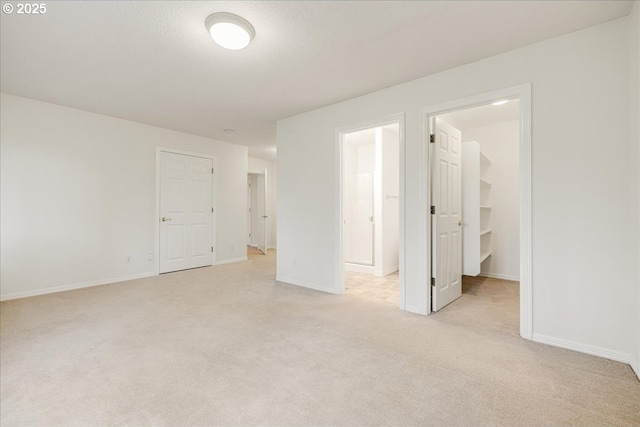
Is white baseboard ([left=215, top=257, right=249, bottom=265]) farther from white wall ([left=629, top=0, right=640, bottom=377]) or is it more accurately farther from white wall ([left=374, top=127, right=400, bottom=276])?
white wall ([left=629, top=0, right=640, bottom=377])

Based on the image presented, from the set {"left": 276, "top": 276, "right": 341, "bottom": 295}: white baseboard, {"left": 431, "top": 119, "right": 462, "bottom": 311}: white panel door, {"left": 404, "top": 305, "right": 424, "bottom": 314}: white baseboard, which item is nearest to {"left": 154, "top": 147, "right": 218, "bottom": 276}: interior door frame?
{"left": 276, "top": 276, "right": 341, "bottom": 295}: white baseboard

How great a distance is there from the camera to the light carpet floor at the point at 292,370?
5.03 feet

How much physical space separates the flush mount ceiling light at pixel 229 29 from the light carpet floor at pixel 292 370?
7.83 feet

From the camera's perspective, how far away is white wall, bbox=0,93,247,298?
11.6 ft

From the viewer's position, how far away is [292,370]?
6.38 feet

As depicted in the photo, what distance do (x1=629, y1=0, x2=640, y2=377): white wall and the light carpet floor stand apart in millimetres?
311

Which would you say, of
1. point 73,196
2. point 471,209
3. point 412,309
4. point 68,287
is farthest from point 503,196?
point 68,287

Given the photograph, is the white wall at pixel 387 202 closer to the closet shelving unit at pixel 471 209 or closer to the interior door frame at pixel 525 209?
the closet shelving unit at pixel 471 209

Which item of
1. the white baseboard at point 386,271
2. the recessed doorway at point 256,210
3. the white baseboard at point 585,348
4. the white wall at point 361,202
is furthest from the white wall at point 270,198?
the white baseboard at point 585,348

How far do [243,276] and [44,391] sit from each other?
121 inches

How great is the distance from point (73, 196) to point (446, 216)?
494cm

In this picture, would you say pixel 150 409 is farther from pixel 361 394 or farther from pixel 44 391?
pixel 361 394

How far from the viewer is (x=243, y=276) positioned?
15.6 ft

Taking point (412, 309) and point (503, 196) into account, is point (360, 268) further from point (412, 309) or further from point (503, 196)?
point (503, 196)
